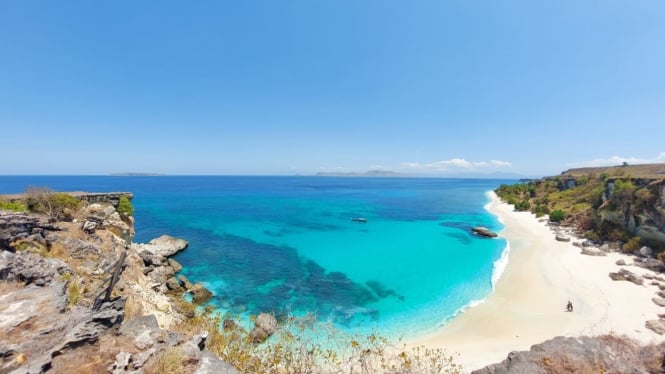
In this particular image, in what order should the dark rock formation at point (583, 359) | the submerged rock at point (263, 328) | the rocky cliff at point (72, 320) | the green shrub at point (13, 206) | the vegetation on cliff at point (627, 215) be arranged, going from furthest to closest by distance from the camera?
the vegetation on cliff at point (627, 215) < the green shrub at point (13, 206) < the submerged rock at point (263, 328) < the dark rock formation at point (583, 359) < the rocky cliff at point (72, 320)

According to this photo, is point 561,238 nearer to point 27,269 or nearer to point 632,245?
point 632,245

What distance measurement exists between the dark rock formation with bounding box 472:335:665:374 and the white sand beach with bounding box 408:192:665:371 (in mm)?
5734

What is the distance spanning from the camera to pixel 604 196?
1535 inches

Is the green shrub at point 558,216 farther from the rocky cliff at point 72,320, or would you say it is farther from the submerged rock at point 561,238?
the rocky cliff at point 72,320

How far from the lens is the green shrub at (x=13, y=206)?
1866 cm

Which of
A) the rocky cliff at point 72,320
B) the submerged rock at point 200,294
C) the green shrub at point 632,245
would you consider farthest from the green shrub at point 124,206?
the green shrub at point 632,245

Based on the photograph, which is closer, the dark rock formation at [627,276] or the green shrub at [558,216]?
the dark rock formation at [627,276]

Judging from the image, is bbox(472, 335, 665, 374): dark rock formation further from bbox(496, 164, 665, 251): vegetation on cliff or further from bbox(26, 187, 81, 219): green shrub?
bbox(496, 164, 665, 251): vegetation on cliff

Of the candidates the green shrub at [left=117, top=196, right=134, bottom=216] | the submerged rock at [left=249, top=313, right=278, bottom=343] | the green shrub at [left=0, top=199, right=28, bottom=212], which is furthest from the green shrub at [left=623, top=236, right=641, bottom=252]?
the green shrub at [left=0, top=199, right=28, bottom=212]

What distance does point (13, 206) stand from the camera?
1906 centimetres

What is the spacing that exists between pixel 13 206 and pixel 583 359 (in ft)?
111

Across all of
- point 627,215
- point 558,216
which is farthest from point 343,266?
point 558,216

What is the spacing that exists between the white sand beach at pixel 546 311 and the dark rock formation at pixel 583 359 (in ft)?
18.8

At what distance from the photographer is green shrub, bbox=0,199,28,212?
18.7 meters
